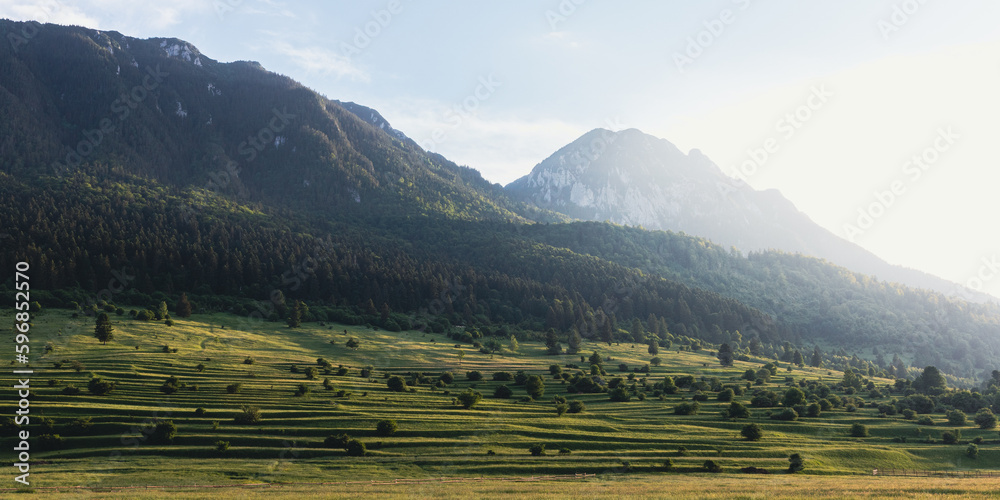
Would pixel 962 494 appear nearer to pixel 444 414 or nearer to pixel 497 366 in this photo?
pixel 444 414

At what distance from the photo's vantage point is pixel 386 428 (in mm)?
70812

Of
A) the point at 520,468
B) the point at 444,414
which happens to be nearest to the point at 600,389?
the point at 444,414

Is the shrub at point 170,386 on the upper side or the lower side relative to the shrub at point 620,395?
upper

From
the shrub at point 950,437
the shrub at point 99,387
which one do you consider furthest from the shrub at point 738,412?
the shrub at point 99,387

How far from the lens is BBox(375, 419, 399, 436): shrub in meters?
70.8

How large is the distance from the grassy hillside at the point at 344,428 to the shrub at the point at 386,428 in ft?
3.42

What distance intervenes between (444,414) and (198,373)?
47.6m

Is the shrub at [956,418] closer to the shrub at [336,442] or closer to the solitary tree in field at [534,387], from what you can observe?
the solitary tree in field at [534,387]

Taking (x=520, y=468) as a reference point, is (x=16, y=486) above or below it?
above

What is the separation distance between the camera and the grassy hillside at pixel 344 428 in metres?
58.9

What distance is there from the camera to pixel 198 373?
301 ft

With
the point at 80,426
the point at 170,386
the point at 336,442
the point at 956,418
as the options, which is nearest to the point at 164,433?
the point at 80,426

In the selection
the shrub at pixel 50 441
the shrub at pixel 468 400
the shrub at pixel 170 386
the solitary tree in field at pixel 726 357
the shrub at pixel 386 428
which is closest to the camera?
the shrub at pixel 50 441

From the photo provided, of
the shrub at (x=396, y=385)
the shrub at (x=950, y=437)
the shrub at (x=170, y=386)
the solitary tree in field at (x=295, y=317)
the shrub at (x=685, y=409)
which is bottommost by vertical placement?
the shrub at (x=950, y=437)
